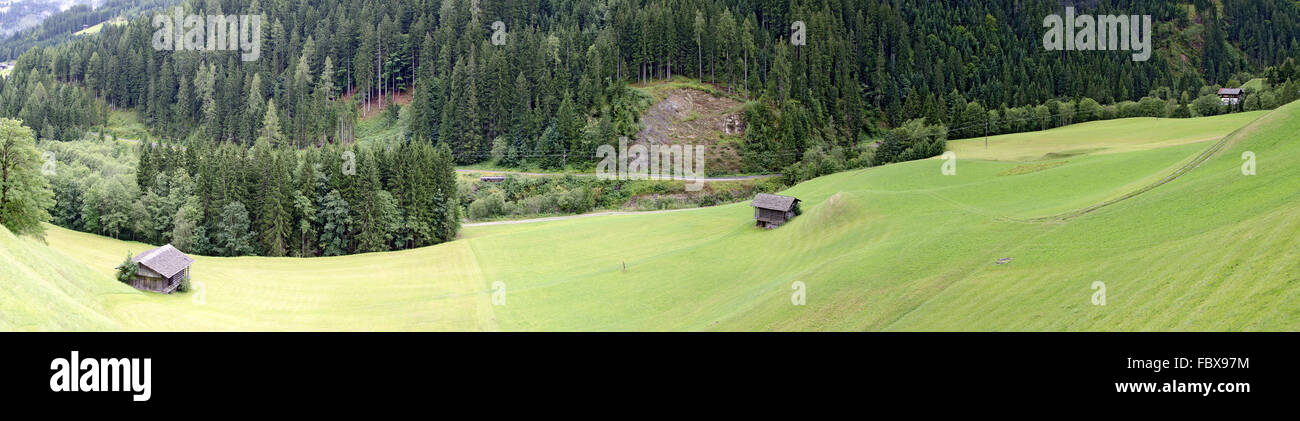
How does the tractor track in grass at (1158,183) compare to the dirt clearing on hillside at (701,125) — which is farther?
the dirt clearing on hillside at (701,125)

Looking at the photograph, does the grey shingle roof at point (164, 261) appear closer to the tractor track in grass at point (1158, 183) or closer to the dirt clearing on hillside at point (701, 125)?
the tractor track in grass at point (1158, 183)

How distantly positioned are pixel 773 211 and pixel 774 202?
99 cm

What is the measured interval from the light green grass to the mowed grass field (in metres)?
6.43

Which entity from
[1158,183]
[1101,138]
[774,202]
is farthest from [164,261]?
[1101,138]

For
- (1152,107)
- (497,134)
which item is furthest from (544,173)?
(1152,107)

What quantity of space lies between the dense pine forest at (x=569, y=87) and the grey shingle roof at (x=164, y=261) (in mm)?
35042

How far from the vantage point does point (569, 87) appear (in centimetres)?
15800

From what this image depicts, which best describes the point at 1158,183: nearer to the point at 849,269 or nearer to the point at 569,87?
the point at 849,269

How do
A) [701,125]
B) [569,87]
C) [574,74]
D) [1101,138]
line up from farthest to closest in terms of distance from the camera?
[574,74] → [569,87] → [701,125] → [1101,138]

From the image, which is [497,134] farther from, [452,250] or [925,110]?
[925,110]

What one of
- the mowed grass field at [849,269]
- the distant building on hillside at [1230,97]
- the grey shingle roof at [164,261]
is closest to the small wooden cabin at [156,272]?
the grey shingle roof at [164,261]

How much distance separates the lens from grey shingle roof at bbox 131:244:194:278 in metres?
62.6

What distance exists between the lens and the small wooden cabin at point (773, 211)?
260 ft
